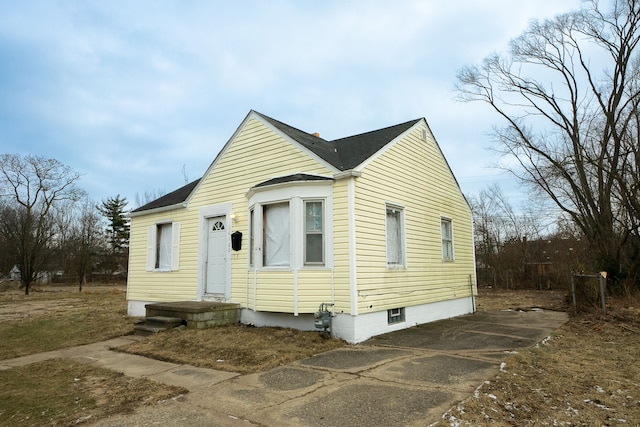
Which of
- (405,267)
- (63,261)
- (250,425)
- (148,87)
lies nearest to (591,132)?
(405,267)

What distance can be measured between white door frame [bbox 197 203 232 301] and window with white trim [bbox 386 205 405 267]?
13.2 feet

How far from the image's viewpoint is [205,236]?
10305mm

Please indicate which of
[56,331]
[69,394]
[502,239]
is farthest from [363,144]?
[502,239]

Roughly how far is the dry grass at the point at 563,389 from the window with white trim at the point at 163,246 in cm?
905

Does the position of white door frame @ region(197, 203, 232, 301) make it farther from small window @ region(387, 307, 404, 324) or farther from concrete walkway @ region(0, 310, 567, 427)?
small window @ region(387, 307, 404, 324)

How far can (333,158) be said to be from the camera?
863 centimetres

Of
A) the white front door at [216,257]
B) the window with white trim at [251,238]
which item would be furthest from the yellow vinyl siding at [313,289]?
the white front door at [216,257]

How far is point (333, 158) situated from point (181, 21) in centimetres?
713

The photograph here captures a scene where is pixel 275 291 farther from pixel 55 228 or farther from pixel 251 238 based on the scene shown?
pixel 55 228

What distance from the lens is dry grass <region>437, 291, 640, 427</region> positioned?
3426mm

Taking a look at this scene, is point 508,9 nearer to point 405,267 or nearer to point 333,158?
point 333,158

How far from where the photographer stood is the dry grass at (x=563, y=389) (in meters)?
3.43

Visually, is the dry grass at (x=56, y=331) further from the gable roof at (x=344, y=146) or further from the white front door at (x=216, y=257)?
the gable roof at (x=344, y=146)

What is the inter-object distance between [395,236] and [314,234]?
222 cm
